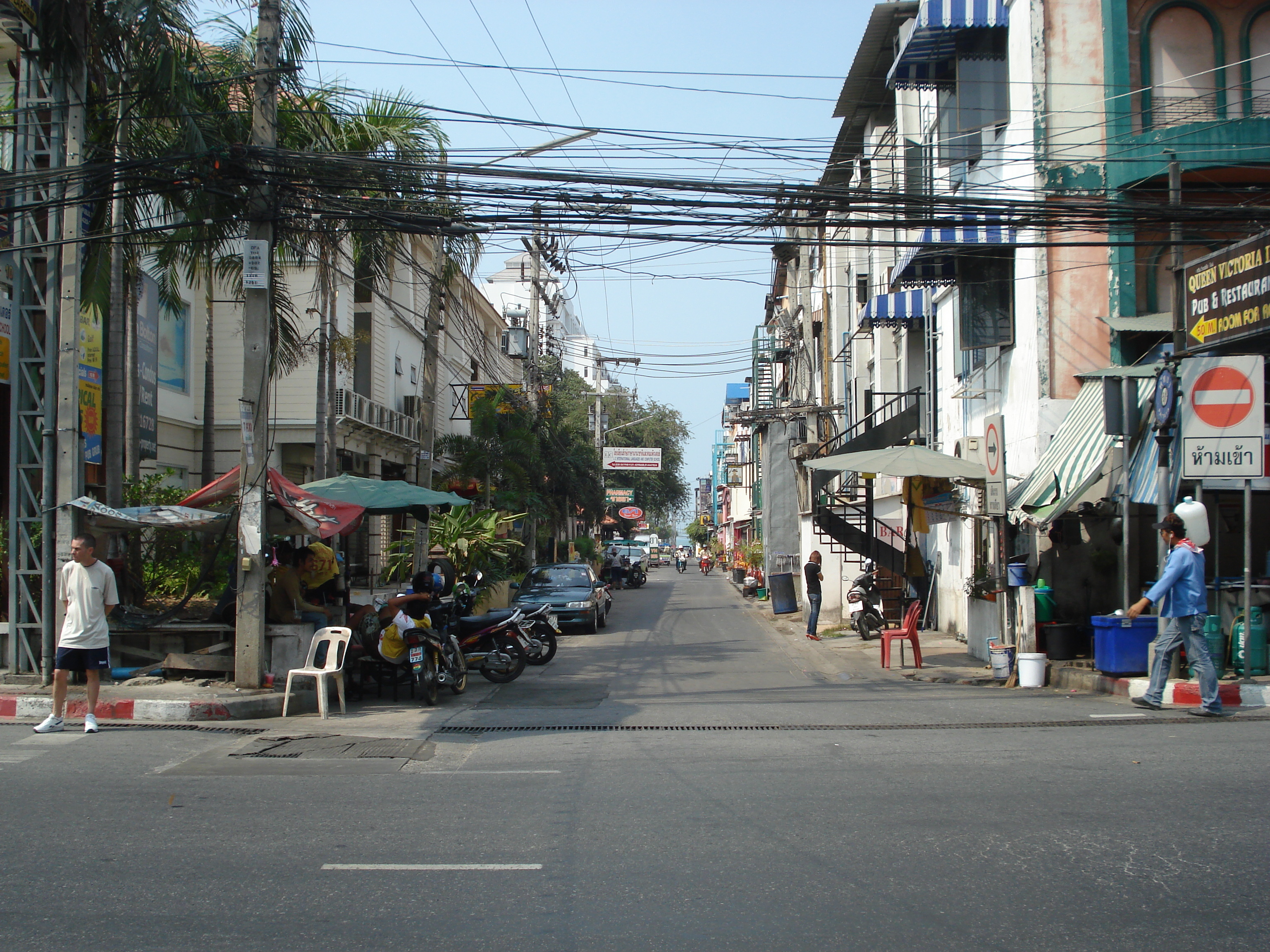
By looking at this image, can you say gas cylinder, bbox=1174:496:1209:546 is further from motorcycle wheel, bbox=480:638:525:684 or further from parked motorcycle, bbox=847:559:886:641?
parked motorcycle, bbox=847:559:886:641

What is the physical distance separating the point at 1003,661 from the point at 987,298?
6143 mm

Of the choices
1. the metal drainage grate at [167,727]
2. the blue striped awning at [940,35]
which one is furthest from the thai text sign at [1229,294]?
the metal drainage grate at [167,727]

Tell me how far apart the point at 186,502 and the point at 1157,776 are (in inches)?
429

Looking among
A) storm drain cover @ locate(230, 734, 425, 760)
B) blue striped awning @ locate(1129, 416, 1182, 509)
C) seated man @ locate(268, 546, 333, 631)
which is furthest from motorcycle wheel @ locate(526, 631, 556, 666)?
blue striped awning @ locate(1129, 416, 1182, 509)

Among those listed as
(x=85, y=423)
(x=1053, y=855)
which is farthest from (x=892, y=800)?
(x=85, y=423)

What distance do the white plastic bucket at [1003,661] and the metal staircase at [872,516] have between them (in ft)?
18.9

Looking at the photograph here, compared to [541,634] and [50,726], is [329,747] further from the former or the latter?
[541,634]

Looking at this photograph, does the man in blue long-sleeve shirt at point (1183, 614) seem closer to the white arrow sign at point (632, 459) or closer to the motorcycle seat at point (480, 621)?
the motorcycle seat at point (480, 621)

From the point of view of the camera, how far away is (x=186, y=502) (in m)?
12.7

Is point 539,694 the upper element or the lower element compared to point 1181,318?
lower

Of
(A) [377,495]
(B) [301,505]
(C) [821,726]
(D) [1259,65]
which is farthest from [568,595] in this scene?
(D) [1259,65]

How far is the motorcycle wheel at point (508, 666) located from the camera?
1402 cm

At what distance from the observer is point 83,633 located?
31.5 feet

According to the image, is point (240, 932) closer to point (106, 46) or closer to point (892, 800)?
point (892, 800)
